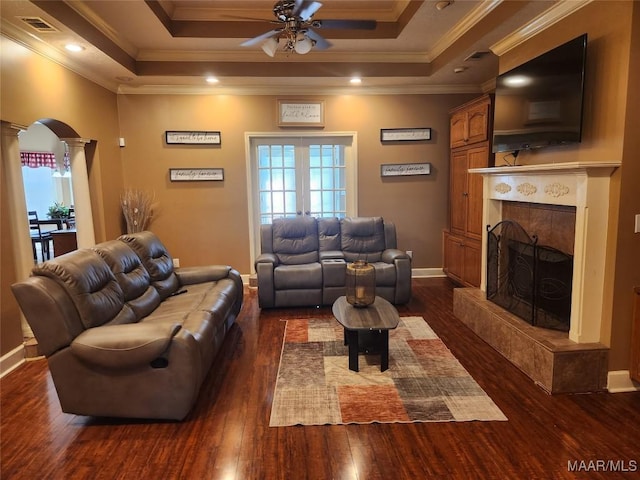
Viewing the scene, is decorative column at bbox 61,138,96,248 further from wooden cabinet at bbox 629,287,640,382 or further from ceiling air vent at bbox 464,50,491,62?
wooden cabinet at bbox 629,287,640,382

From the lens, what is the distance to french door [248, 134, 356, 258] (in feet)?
18.8

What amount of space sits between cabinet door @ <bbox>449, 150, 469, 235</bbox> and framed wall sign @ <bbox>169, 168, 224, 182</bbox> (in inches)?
128

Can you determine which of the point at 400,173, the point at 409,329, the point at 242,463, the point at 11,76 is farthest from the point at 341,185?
the point at 242,463

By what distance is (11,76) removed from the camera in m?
3.17

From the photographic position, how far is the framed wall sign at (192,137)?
546cm

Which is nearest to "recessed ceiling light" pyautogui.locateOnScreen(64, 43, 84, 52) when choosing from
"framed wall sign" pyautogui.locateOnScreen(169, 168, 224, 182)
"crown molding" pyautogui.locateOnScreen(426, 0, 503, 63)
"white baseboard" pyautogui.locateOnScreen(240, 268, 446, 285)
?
"framed wall sign" pyautogui.locateOnScreen(169, 168, 224, 182)

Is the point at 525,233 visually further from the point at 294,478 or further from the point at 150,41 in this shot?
the point at 150,41

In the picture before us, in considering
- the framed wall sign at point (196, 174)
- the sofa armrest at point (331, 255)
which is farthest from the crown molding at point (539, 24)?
the framed wall sign at point (196, 174)

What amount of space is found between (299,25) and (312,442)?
2.94m

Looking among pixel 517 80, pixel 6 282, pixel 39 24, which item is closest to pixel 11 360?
pixel 6 282

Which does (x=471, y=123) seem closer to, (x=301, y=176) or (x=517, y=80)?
(x=517, y=80)

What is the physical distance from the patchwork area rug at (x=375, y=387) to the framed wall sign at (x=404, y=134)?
123 inches

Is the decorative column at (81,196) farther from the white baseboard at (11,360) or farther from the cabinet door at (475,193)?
the cabinet door at (475,193)

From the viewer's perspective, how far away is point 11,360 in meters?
3.19
